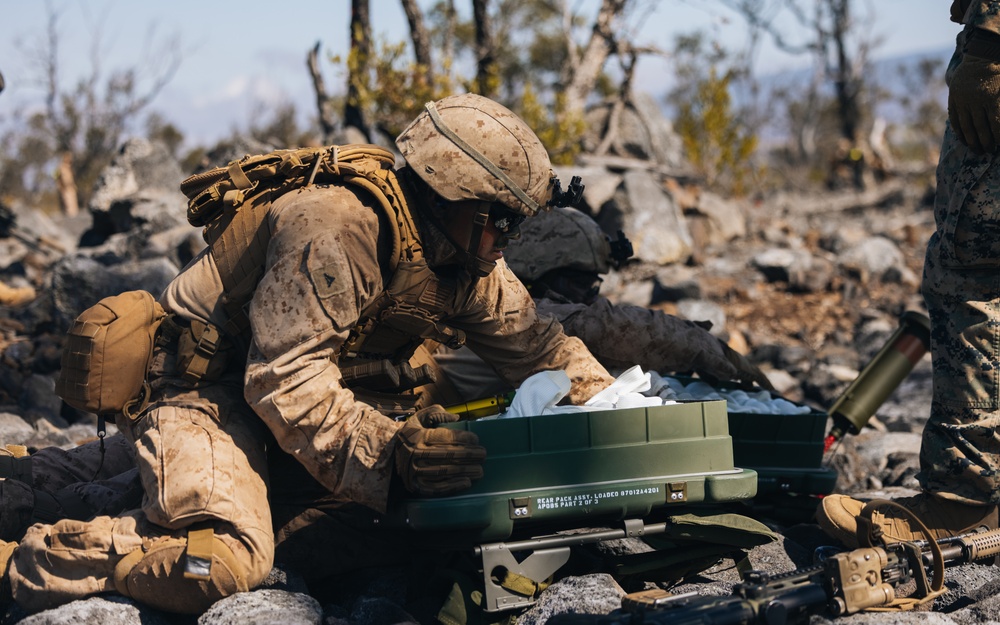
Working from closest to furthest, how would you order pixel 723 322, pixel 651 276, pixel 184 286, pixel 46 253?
pixel 184 286
pixel 723 322
pixel 651 276
pixel 46 253

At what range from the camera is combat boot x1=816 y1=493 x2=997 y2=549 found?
395 cm

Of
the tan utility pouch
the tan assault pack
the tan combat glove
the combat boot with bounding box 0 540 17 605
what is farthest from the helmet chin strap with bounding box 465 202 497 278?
the combat boot with bounding box 0 540 17 605

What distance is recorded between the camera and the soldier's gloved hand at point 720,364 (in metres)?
4.90

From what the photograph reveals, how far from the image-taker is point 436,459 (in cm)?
322

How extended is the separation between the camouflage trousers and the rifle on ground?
0.28 m

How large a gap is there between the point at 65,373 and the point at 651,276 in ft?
24.4

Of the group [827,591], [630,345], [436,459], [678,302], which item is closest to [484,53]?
[678,302]

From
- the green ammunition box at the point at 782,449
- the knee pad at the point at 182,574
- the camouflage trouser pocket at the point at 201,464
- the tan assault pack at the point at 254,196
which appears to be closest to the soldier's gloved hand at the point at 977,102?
the green ammunition box at the point at 782,449

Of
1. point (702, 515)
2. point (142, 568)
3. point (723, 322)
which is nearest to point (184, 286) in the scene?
point (142, 568)

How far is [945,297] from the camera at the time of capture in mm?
4047

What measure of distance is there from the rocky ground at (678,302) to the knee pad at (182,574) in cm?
6

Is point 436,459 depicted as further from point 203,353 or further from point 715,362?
point 715,362

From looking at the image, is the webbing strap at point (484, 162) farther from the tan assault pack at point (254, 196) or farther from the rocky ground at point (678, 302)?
the rocky ground at point (678, 302)

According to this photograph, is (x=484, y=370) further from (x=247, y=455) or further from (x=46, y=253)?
(x=46, y=253)
